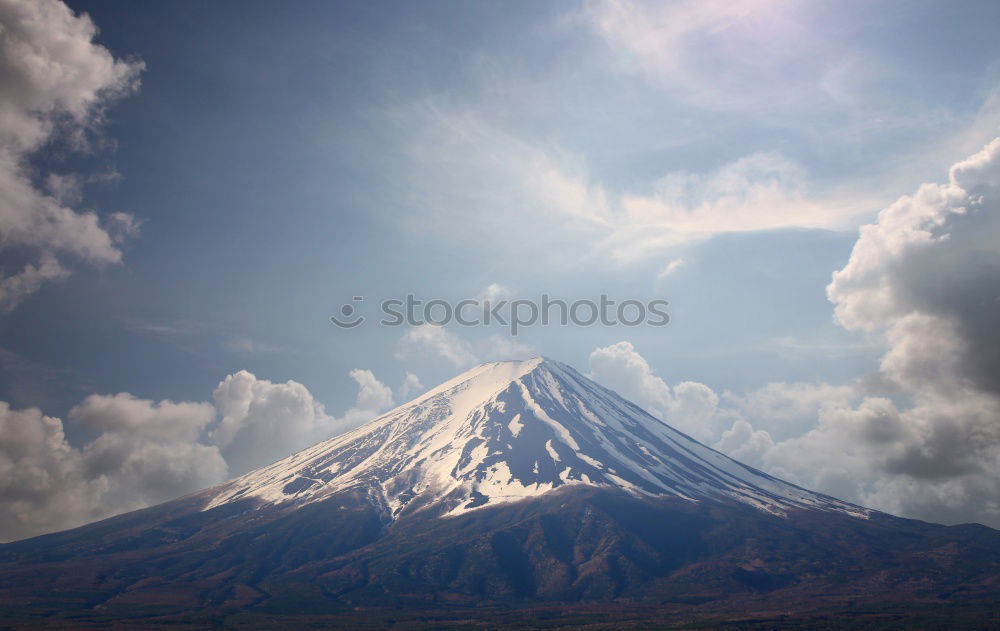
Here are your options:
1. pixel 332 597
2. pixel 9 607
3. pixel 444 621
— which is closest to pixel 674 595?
pixel 444 621

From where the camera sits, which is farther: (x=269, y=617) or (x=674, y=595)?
(x=674, y=595)

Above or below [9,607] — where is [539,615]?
below

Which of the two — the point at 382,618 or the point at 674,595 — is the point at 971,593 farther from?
the point at 382,618

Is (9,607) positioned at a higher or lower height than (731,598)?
higher

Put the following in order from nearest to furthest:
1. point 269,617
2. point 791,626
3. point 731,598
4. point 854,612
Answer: point 791,626, point 854,612, point 269,617, point 731,598

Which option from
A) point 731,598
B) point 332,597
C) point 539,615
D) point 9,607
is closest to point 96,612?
point 9,607

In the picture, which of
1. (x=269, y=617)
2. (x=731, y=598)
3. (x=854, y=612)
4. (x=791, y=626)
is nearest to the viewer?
(x=791, y=626)

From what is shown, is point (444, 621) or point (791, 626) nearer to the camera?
point (791, 626)

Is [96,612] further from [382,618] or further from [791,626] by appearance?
[791,626]
